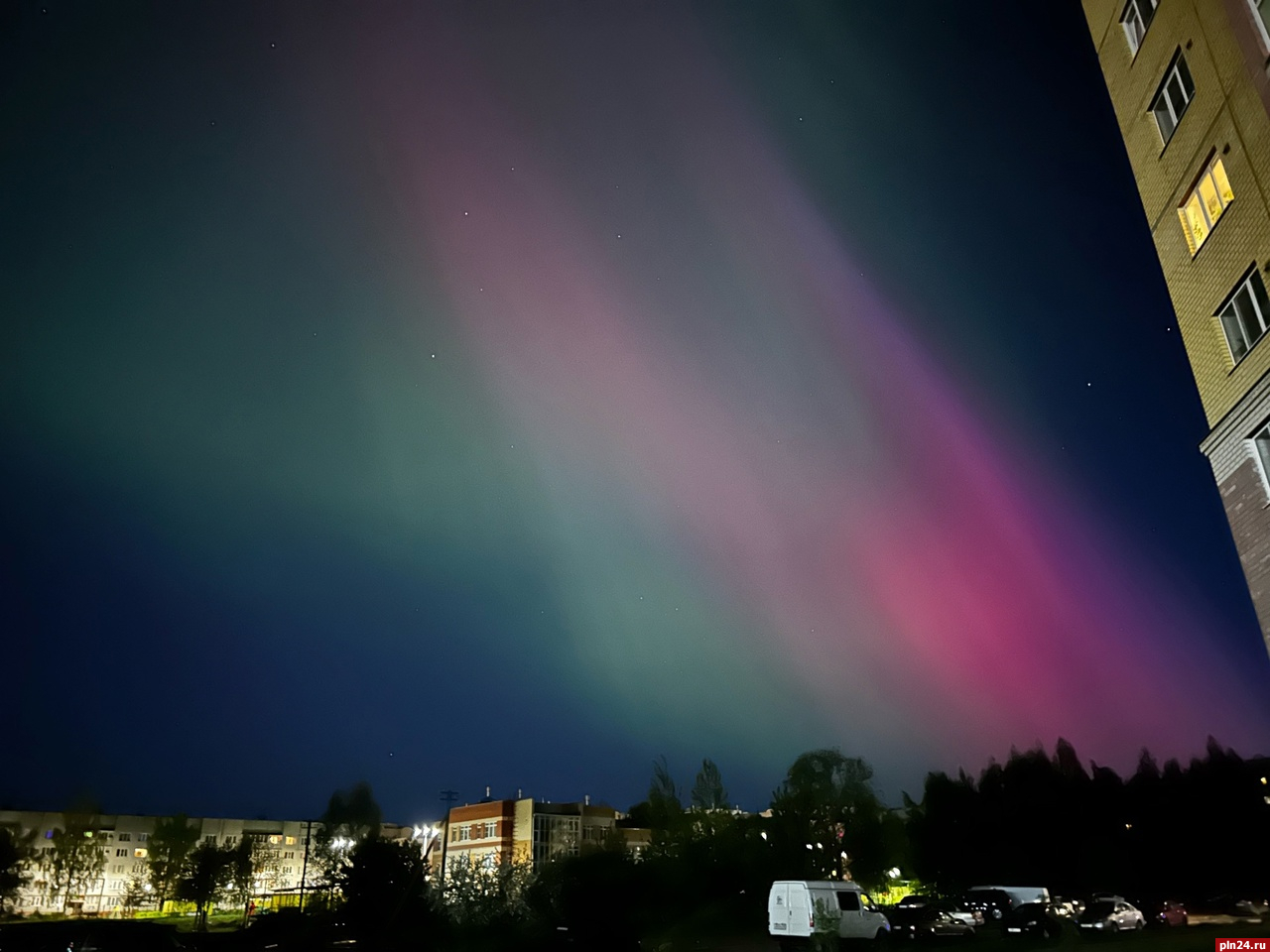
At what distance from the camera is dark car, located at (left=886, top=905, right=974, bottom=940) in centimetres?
3456

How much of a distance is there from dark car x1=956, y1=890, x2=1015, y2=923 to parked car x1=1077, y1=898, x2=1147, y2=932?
13.9 feet

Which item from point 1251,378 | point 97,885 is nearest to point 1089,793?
point 1251,378

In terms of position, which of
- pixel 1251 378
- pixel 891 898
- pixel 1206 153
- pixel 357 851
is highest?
pixel 1206 153

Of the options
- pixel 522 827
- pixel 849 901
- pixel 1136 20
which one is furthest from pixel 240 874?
pixel 1136 20

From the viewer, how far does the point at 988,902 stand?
43781 millimetres

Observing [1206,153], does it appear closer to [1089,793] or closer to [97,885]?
[1089,793]

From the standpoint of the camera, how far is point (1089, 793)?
7519cm

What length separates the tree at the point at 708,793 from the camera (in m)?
77.4

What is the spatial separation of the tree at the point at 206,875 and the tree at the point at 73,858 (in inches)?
349

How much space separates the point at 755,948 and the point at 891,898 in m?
51.2

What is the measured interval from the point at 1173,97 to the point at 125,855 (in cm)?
15155

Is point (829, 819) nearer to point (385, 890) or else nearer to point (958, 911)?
point (958, 911)

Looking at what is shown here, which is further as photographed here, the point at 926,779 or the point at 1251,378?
the point at 926,779

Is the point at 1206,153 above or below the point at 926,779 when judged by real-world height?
above
